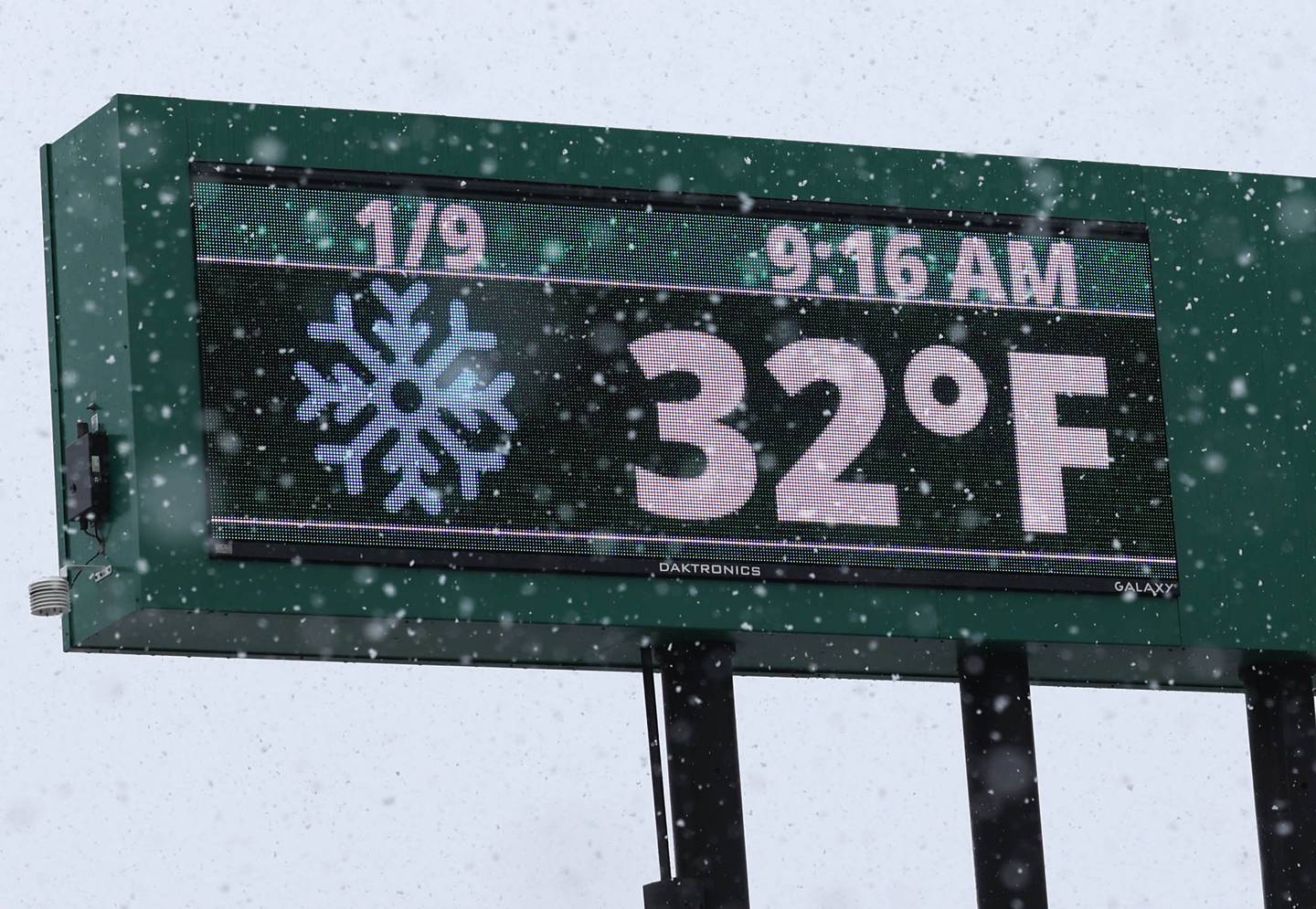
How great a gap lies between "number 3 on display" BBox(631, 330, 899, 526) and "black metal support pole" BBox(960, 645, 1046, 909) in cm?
87

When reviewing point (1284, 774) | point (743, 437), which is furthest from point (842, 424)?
point (1284, 774)

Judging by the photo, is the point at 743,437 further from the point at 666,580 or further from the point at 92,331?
the point at 92,331

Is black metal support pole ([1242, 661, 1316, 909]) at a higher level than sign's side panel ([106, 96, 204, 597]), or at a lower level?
lower

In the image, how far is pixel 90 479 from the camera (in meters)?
13.7

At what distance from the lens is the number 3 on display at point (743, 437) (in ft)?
47.0

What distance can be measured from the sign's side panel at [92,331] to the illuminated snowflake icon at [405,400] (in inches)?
27.6

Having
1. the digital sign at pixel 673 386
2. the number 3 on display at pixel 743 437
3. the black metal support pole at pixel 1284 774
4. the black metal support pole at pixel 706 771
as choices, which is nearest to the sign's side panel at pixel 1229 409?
the digital sign at pixel 673 386

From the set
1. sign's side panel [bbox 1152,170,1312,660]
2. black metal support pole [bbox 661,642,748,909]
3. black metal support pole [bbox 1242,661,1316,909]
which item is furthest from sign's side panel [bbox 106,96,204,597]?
black metal support pole [bbox 1242,661,1316,909]

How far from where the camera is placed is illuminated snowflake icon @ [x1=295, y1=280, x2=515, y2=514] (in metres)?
13.9

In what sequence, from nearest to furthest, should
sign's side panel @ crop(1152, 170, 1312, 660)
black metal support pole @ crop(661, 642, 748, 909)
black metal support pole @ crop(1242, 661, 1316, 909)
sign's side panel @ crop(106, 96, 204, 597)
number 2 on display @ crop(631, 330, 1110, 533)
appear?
1. sign's side panel @ crop(106, 96, 204, 597)
2. black metal support pole @ crop(661, 642, 748, 909)
3. number 2 on display @ crop(631, 330, 1110, 533)
4. sign's side panel @ crop(1152, 170, 1312, 660)
5. black metal support pole @ crop(1242, 661, 1316, 909)

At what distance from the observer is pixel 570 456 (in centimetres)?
1417

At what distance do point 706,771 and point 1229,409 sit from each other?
2.74 meters

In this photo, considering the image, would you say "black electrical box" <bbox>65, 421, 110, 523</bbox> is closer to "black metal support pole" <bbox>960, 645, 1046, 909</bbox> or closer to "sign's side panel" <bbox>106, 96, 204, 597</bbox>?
"sign's side panel" <bbox>106, 96, 204, 597</bbox>

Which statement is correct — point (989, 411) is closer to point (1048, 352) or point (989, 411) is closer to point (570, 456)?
point (1048, 352)
